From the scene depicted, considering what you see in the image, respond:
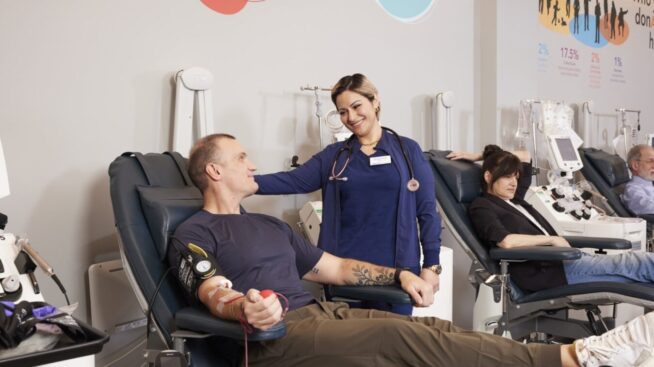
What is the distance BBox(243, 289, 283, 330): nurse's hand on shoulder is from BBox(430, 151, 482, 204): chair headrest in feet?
5.08

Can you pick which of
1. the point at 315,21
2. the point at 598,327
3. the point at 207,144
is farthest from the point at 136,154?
the point at 598,327

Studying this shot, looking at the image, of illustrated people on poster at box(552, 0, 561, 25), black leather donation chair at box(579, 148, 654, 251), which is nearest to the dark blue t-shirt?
black leather donation chair at box(579, 148, 654, 251)

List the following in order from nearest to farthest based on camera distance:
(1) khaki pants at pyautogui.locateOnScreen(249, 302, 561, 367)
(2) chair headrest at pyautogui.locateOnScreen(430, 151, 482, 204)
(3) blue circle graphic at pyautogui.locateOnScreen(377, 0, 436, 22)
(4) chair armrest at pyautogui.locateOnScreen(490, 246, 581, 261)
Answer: (1) khaki pants at pyautogui.locateOnScreen(249, 302, 561, 367) → (4) chair armrest at pyautogui.locateOnScreen(490, 246, 581, 261) → (2) chair headrest at pyautogui.locateOnScreen(430, 151, 482, 204) → (3) blue circle graphic at pyautogui.locateOnScreen(377, 0, 436, 22)

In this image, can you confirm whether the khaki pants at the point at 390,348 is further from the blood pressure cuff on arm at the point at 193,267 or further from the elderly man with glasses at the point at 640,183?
the elderly man with glasses at the point at 640,183

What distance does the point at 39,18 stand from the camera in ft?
6.73

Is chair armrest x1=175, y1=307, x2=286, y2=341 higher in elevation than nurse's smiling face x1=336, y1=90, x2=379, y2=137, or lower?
lower

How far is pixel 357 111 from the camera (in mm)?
2014

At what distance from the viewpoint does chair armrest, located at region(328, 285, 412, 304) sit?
1.75 meters

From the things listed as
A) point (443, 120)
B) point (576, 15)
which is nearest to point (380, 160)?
point (443, 120)

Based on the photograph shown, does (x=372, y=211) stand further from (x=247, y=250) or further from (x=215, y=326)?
(x=215, y=326)

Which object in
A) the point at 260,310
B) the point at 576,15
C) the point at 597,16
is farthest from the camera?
the point at 597,16

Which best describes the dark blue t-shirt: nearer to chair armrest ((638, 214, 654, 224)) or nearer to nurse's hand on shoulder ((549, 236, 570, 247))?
nurse's hand on shoulder ((549, 236, 570, 247))

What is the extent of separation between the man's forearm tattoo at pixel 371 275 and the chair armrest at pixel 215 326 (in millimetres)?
551

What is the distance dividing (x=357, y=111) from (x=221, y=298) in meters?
0.84
